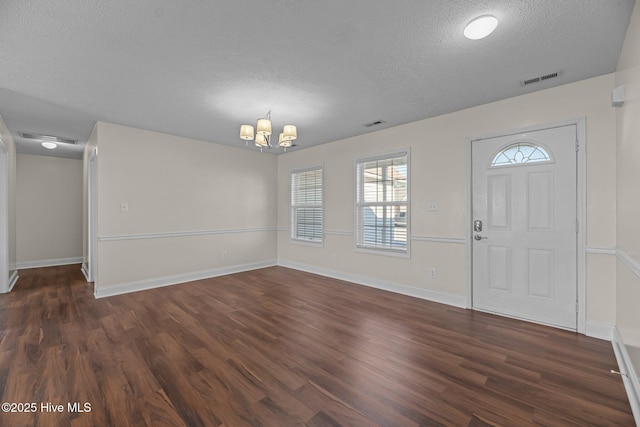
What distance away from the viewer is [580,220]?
107 inches

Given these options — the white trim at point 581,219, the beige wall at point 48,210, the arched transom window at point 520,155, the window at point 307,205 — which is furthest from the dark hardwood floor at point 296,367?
the beige wall at point 48,210

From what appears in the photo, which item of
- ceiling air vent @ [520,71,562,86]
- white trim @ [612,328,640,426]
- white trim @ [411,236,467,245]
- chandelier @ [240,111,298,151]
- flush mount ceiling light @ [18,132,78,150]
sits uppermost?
ceiling air vent @ [520,71,562,86]

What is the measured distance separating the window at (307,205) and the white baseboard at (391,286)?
0.59 m

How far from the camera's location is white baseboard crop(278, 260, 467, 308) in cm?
354

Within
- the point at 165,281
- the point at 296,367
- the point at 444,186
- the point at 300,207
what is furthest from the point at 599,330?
the point at 165,281

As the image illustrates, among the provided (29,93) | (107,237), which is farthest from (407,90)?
(107,237)

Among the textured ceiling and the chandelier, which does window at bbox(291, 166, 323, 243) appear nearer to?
the chandelier

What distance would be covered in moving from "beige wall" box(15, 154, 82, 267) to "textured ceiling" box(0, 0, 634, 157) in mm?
3152

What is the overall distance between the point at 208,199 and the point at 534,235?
4.96 m

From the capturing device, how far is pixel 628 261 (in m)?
1.95

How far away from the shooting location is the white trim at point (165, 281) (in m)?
3.92

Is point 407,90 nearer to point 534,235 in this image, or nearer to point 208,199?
point 534,235

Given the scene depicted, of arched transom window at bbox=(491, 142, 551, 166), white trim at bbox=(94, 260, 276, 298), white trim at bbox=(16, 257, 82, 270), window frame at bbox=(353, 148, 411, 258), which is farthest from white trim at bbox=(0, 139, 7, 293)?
arched transom window at bbox=(491, 142, 551, 166)

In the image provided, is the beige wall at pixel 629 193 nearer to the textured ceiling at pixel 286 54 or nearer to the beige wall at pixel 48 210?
the textured ceiling at pixel 286 54
